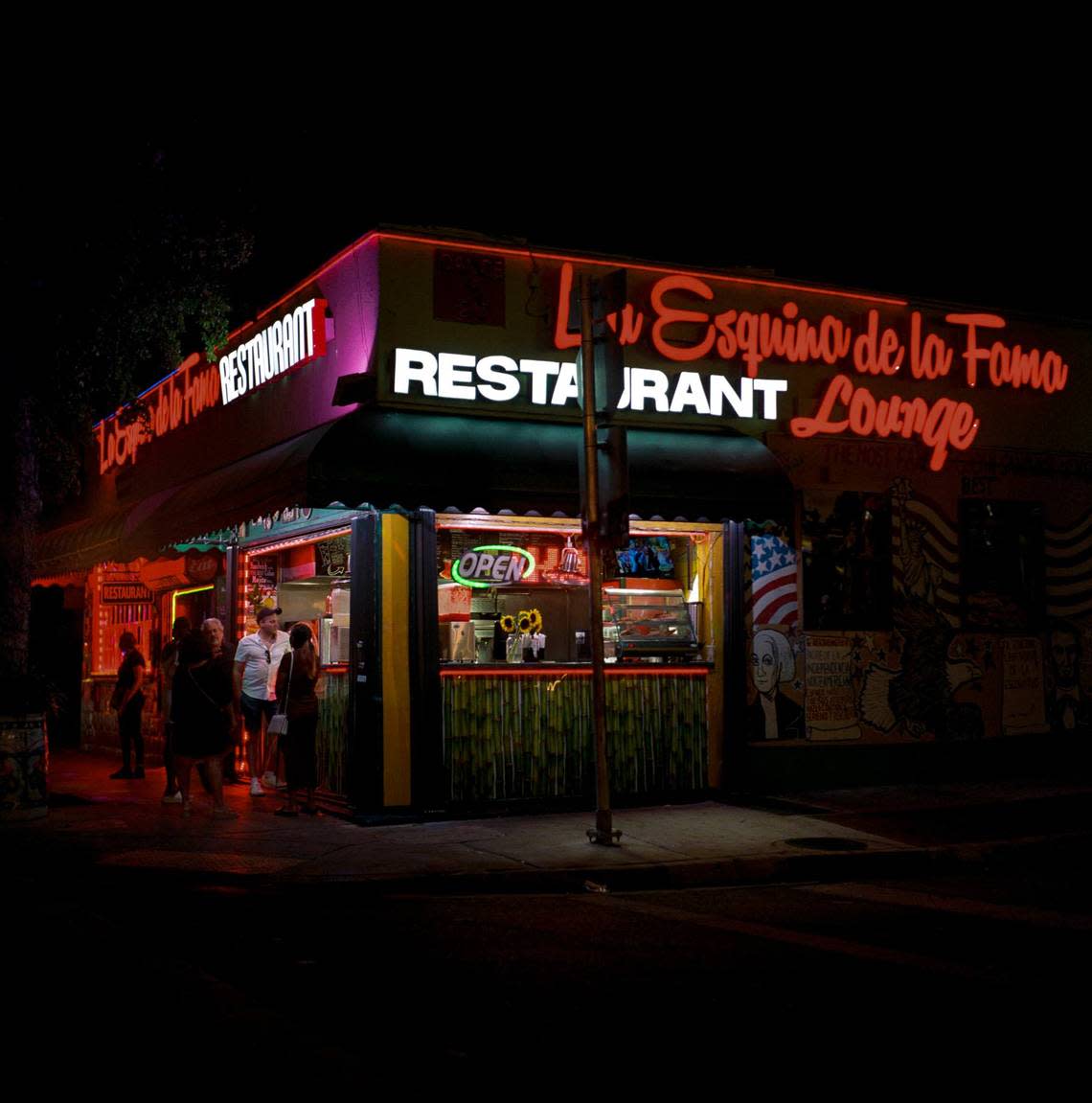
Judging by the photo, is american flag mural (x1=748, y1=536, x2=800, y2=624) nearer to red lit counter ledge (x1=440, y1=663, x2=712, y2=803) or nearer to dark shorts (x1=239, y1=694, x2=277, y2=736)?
red lit counter ledge (x1=440, y1=663, x2=712, y2=803)

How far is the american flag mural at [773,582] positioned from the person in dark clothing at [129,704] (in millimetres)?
8193

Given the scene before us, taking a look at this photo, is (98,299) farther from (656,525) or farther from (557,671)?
(656,525)

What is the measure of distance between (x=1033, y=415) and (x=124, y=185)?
35.7ft

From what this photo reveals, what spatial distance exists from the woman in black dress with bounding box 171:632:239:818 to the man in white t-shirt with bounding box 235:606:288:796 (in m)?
1.57

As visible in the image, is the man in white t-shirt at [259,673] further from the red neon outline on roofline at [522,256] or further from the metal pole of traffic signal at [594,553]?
the metal pole of traffic signal at [594,553]

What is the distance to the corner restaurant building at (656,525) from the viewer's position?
40.3 ft

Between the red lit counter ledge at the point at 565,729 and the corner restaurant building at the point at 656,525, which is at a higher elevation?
the corner restaurant building at the point at 656,525

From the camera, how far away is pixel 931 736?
14461 mm

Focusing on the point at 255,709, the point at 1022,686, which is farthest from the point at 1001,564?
the point at 255,709

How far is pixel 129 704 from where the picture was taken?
54.9 feet

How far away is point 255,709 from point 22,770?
2.81 metres

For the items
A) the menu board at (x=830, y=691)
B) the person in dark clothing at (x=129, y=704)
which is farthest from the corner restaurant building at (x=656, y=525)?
the person in dark clothing at (x=129, y=704)

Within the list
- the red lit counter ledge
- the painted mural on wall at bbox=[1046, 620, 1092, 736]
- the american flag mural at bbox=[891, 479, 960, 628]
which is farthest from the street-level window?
the red lit counter ledge

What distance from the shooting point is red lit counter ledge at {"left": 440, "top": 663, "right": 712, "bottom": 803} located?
12523mm
